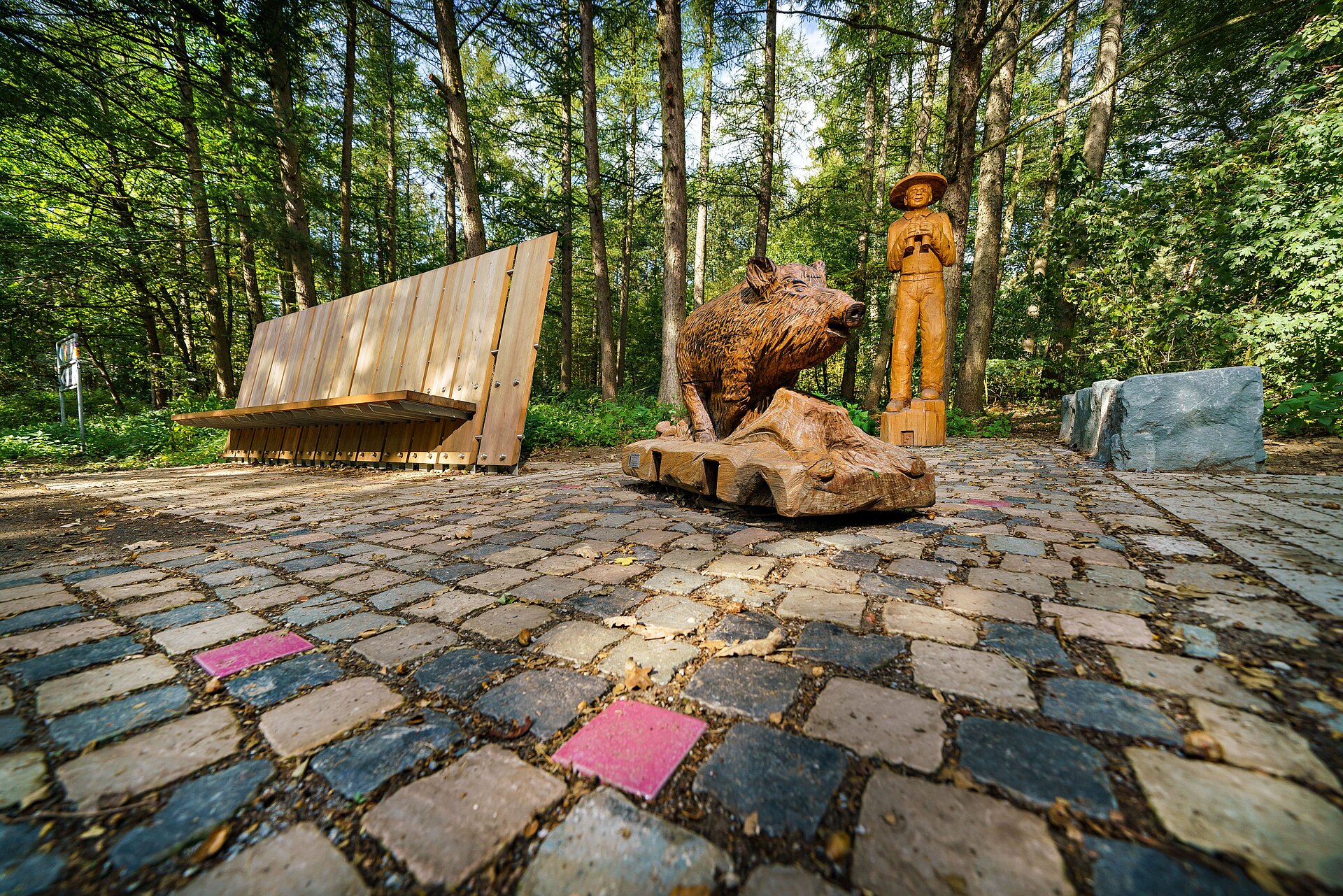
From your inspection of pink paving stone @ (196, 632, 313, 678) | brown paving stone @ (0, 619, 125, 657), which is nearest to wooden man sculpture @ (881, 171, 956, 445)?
pink paving stone @ (196, 632, 313, 678)

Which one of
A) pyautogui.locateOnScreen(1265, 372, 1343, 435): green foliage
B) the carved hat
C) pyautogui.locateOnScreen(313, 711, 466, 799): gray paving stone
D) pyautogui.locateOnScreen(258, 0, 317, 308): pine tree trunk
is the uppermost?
pyautogui.locateOnScreen(258, 0, 317, 308): pine tree trunk

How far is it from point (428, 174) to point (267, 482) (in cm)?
1478

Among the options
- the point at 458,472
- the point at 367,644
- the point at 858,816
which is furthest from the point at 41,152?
the point at 858,816

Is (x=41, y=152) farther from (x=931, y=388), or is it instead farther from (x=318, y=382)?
(x=931, y=388)

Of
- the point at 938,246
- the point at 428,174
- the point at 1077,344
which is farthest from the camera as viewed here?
the point at 428,174

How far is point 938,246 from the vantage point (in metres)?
5.27

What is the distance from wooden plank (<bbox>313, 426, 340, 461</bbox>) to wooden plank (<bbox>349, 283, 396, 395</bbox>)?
783 mm

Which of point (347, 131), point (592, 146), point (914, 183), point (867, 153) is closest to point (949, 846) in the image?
point (914, 183)

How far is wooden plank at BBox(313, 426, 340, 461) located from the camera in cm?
636

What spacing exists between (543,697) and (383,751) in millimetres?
331

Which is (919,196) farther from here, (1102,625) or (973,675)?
(973,675)

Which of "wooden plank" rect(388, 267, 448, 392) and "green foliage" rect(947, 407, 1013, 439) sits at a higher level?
"wooden plank" rect(388, 267, 448, 392)

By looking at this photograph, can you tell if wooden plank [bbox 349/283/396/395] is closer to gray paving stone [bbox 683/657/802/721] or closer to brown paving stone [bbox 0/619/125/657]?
brown paving stone [bbox 0/619/125/657]

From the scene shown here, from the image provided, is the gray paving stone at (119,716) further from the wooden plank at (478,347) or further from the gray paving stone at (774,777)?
the wooden plank at (478,347)
